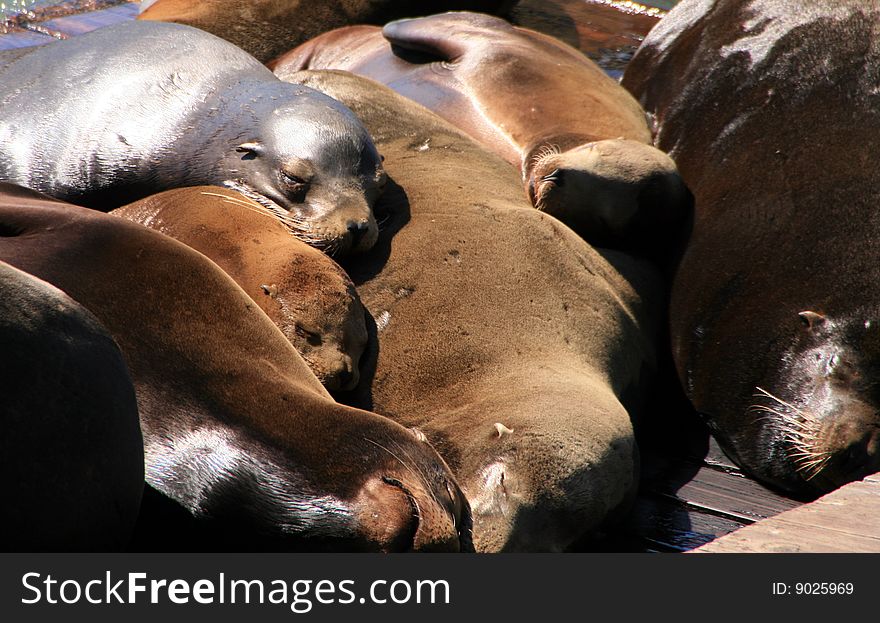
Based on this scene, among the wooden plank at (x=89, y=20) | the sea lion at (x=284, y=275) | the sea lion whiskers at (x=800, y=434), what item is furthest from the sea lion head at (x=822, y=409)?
the wooden plank at (x=89, y=20)

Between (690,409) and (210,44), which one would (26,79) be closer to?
(210,44)

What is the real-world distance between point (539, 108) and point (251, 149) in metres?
1.60

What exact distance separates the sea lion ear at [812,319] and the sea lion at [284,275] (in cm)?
140

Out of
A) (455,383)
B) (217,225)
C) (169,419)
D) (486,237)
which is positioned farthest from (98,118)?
(169,419)

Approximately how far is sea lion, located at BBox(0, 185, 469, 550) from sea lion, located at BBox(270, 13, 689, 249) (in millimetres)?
1928

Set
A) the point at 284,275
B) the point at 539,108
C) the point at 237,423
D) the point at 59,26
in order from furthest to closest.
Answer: the point at 59,26, the point at 539,108, the point at 284,275, the point at 237,423

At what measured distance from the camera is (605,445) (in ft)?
9.84

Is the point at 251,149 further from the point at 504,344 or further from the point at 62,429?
the point at 62,429

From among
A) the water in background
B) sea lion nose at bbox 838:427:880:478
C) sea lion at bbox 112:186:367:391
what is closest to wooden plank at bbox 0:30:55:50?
the water in background

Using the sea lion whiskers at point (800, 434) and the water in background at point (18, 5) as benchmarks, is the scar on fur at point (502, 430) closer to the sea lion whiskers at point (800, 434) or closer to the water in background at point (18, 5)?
the sea lion whiskers at point (800, 434)

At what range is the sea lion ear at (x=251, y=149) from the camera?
3.98m

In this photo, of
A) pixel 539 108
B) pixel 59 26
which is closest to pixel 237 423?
pixel 539 108

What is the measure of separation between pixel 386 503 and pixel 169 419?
0.46 meters

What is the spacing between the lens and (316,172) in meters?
3.86
